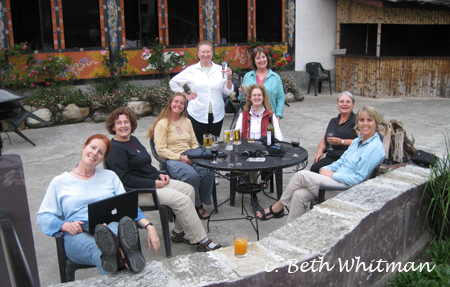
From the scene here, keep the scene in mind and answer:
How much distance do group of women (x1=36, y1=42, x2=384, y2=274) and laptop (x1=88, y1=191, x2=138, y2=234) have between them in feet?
0.23

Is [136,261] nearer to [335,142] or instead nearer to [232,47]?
[335,142]

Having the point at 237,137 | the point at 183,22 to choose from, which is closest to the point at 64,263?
the point at 237,137

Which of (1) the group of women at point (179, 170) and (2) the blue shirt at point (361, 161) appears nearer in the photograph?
(1) the group of women at point (179, 170)

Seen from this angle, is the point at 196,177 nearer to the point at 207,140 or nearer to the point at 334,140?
the point at 207,140

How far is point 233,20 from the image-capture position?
36.8ft

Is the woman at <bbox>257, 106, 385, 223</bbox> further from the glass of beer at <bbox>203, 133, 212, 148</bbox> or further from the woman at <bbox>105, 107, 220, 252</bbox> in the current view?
the glass of beer at <bbox>203, 133, 212, 148</bbox>

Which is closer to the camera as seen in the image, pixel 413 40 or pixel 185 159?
pixel 185 159

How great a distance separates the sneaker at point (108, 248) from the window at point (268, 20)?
392 inches

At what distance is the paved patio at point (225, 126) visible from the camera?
3.94 meters

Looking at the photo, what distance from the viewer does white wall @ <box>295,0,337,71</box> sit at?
12.3m

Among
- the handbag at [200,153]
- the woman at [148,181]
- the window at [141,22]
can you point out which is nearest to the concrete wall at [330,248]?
the woman at [148,181]

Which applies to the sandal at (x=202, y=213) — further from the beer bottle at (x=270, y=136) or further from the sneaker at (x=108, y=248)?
the sneaker at (x=108, y=248)

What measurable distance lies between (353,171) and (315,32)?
9.41 m

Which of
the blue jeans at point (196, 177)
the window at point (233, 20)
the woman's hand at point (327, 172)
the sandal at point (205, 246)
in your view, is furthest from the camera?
the window at point (233, 20)
